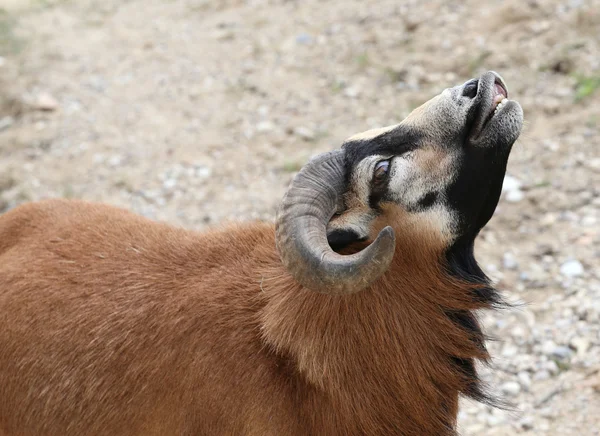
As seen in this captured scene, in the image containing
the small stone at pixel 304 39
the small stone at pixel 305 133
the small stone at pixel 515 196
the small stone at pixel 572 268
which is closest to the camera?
the small stone at pixel 572 268

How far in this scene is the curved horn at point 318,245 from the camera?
128 inches

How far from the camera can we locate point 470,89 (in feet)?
12.9

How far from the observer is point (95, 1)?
1352 cm

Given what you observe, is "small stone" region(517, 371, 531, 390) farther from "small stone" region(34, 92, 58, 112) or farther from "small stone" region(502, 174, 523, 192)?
"small stone" region(34, 92, 58, 112)

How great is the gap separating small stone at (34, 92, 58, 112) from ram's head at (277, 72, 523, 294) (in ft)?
24.2

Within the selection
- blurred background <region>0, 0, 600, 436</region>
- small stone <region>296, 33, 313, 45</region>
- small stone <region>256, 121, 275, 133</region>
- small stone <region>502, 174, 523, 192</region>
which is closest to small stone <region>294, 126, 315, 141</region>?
blurred background <region>0, 0, 600, 436</region>

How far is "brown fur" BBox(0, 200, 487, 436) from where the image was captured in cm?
381

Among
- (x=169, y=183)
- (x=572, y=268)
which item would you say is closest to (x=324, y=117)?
(x=169, y=183)

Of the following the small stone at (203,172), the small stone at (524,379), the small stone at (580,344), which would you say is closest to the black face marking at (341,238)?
the small stone at (524,379)

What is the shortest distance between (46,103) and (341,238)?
7704mm

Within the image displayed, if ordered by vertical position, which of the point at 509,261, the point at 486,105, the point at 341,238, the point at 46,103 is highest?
the point at 486,105

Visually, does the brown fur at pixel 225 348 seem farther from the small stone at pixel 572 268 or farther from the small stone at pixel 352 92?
the small stone at pixel 352 92

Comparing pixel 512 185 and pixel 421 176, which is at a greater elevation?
pixel 421 176

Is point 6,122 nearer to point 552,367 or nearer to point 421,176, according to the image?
point 421,176
